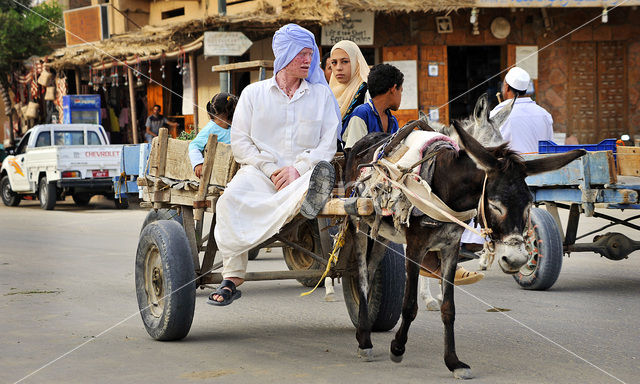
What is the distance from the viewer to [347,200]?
492 centimetres

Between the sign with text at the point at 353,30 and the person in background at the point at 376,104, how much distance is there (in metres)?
12.8

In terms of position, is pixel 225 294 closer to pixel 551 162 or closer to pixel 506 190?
pixel 506 190

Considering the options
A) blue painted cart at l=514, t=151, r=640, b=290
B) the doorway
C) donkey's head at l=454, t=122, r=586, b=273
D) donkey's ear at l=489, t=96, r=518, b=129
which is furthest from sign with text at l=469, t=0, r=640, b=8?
donkey's head at l=454, t=122, r=586, b=273

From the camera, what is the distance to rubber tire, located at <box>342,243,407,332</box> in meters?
5.96

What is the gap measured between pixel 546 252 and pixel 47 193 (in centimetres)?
1348

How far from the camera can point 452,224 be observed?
486cm

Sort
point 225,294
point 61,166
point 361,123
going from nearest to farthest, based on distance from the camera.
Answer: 1. point 225,294
2. point 361,123
3. point 61,166

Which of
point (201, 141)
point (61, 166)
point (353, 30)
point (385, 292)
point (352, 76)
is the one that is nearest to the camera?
point (385, 292)

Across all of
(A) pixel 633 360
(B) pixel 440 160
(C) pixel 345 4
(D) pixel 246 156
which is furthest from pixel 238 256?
(C) pixel 345 4

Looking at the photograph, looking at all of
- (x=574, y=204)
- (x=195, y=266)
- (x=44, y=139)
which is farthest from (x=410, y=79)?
(x=195, y=266)

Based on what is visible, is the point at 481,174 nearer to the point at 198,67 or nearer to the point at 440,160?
the point at 440,160

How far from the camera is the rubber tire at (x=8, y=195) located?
20.7 meters

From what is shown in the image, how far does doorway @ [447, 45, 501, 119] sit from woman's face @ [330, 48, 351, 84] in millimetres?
13461

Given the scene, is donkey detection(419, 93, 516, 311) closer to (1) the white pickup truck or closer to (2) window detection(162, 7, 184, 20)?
(1) the white pickup truck
